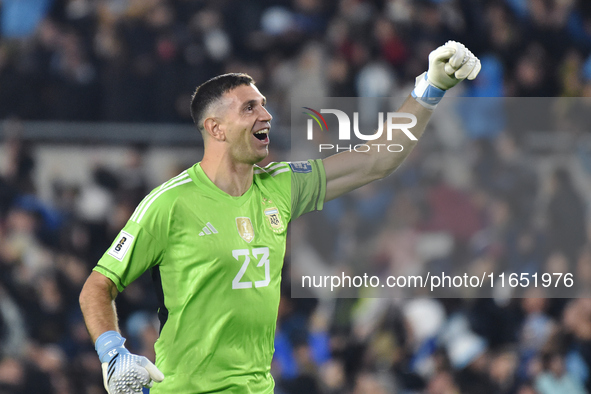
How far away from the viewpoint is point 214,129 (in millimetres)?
3994

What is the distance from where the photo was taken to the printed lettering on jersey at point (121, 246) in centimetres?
357

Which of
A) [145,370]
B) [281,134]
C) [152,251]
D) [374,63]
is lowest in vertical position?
[145,370]

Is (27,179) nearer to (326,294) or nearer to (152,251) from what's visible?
(326,294)

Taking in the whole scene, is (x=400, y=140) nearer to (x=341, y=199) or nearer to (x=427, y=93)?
(x=427, y=93)

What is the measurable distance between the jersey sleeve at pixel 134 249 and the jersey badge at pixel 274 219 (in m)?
0.55

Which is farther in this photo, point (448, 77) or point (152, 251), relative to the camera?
point (448, 77)

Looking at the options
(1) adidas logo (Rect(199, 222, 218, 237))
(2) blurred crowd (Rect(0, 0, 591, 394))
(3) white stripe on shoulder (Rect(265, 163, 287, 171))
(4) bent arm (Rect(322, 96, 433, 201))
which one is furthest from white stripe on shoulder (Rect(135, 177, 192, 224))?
(2) blurred crowd (Rect(0, 0, 591, 394))

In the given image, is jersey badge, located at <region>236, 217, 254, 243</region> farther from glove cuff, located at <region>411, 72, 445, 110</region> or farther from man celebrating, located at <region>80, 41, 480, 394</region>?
glove cuff, located at <region>411, 72, 445, 110</region>

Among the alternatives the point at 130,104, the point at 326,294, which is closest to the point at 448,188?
the point at 326,294

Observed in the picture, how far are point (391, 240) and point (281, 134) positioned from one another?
5.44ft

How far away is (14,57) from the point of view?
360 inches

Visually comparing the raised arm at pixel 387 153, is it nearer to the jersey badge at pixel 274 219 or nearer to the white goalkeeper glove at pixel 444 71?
the white goalkeeper glove at pixel 444 71

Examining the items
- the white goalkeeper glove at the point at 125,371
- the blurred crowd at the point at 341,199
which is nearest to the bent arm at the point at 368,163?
the white goalkeeper glove at the point at 125,371

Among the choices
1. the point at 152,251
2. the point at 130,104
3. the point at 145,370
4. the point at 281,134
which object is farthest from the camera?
the point at 130,104
